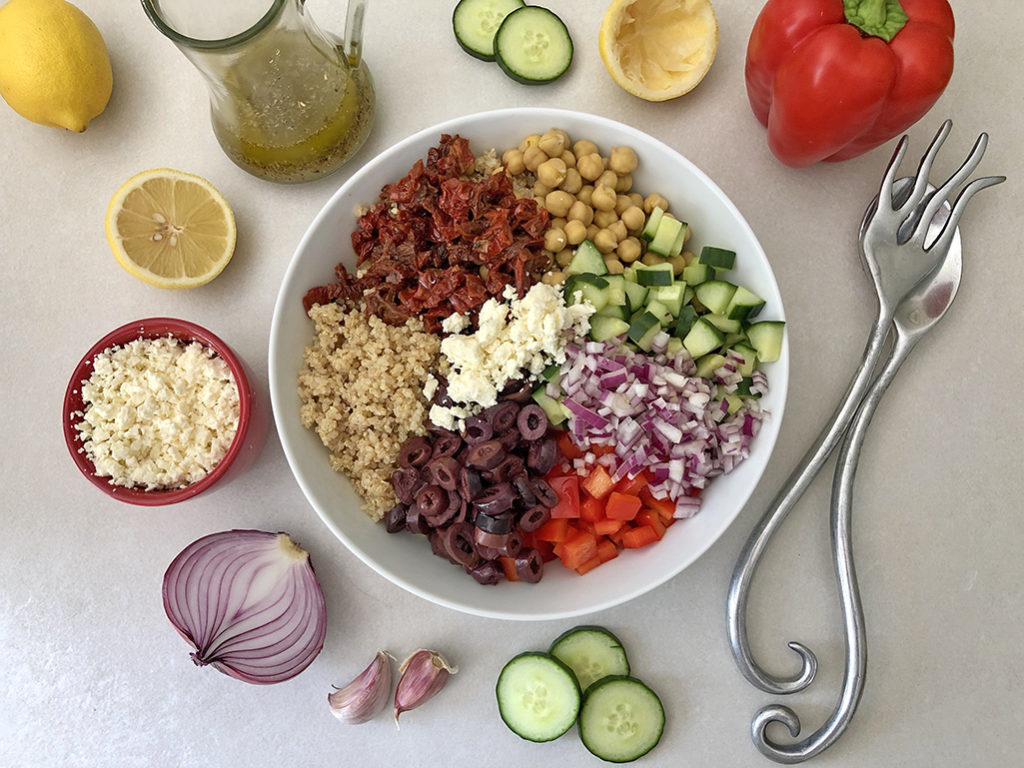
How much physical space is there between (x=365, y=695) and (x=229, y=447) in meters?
0.83

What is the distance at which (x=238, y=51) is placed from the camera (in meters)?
1.85

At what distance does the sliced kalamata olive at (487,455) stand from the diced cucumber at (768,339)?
728 millimetres

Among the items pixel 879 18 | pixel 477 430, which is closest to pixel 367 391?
pixel 477 430

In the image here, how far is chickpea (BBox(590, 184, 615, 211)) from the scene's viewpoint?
2109 millimetres

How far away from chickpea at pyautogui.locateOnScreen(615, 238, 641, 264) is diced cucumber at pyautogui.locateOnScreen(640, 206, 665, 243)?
0.04 m

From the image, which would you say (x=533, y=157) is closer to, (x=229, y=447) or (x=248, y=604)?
(x=229, y=447)

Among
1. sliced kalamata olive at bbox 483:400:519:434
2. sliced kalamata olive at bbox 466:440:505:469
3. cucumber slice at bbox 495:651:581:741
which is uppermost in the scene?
sliced kalamata olive at bbox 483:400:519:434

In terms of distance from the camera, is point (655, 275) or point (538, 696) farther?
point (538, 696)

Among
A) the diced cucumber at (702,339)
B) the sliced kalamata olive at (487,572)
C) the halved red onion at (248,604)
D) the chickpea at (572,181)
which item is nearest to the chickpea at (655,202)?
the chickpea at (572,181)

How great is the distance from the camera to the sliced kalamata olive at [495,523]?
1.98 meters

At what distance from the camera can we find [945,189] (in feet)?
7.04

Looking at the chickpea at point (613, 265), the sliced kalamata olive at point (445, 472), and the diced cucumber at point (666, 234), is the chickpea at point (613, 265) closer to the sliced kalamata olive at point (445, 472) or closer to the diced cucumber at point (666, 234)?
the diced cucumber at point (666, 234)

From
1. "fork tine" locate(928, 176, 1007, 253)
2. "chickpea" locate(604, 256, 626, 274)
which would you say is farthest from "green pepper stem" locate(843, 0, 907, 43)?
"chickpea" locate(604, 256, 626, 274)

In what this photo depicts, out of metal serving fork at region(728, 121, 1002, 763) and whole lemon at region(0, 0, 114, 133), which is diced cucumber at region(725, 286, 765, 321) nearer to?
metal serving fork at region(728, 121, 1002, 763)
